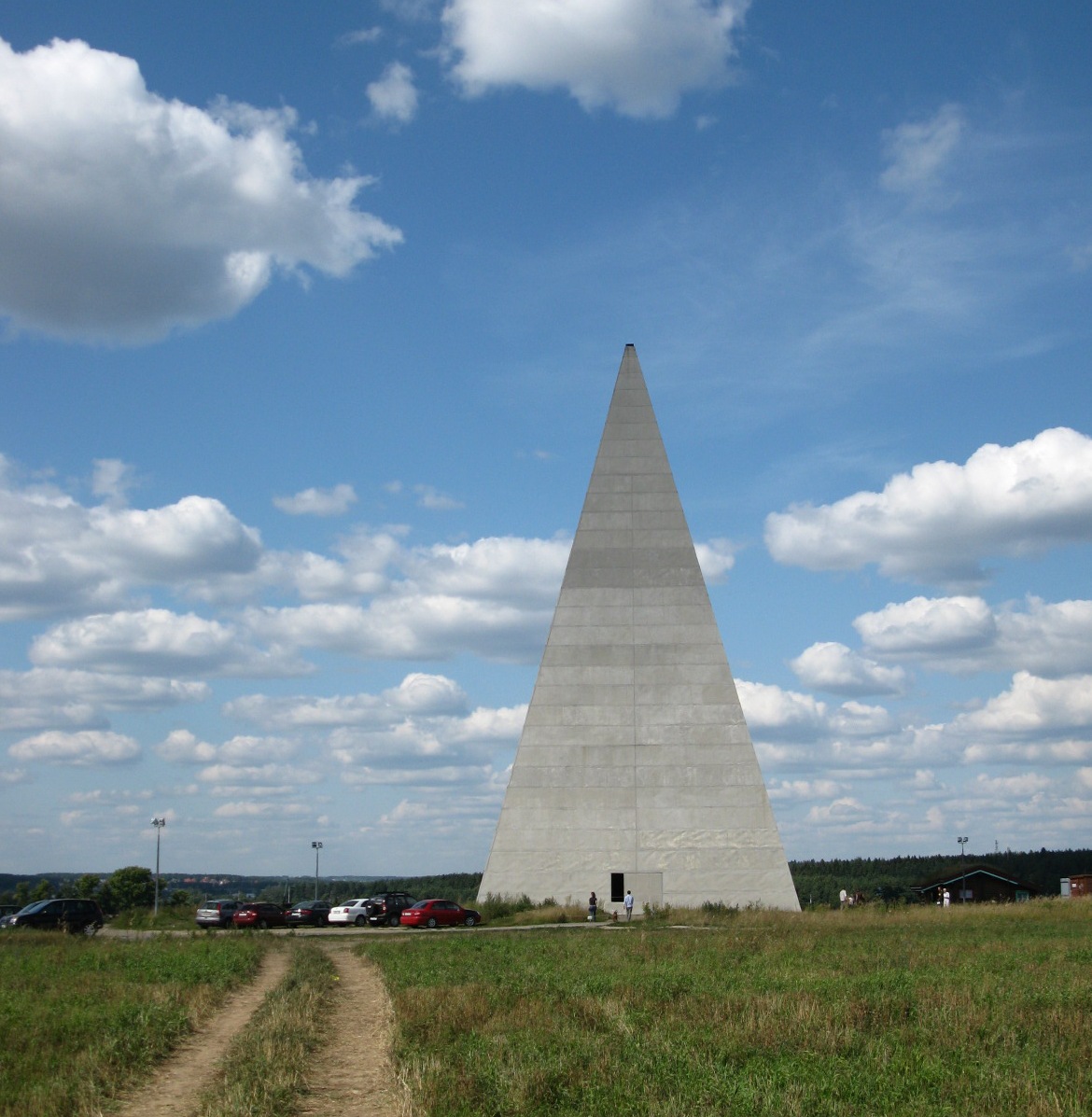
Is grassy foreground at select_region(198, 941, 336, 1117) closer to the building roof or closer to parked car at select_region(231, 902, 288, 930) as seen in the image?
parked car at select_region(231, 902, 288, 930)

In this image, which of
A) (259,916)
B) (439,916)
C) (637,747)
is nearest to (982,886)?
(637,747)

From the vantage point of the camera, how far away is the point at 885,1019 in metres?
15.0

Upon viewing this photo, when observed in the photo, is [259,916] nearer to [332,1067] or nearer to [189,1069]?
[189,1069]

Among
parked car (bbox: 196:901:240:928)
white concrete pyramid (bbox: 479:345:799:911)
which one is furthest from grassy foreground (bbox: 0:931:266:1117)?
white concrete pyramid (bbox: 479:345:799:911)

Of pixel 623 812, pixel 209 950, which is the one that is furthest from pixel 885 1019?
pixel 623 812

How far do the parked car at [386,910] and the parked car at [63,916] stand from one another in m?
12.1

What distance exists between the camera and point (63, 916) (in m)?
36.9

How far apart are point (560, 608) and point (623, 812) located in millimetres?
8843

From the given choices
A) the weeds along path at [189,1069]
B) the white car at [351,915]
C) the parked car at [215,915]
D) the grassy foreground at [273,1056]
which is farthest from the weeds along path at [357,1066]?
the white car at [351,915]

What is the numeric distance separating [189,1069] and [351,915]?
115ft

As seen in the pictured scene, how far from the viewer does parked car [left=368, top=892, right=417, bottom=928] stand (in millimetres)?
46656

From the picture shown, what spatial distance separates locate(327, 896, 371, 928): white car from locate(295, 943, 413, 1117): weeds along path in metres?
27.7

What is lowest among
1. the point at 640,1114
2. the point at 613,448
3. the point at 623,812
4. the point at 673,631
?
the point at 640,1114

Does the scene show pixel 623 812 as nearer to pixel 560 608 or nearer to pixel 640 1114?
pixel 560 608
